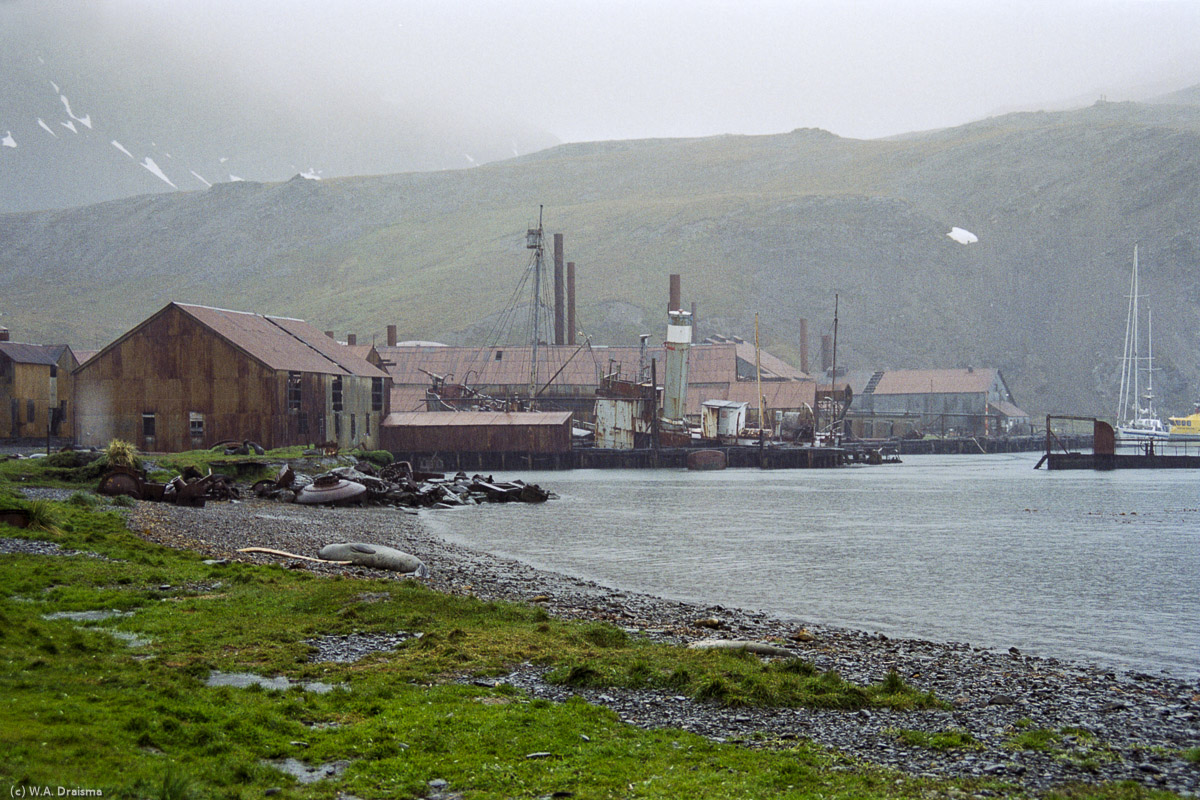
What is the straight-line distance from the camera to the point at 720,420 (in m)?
91.9

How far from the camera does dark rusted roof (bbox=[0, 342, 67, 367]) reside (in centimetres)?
6562

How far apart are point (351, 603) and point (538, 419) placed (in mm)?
61043

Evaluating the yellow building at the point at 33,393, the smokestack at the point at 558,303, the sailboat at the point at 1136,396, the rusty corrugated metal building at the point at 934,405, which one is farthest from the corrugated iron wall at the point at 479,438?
the sailboat at the point at 1136,396

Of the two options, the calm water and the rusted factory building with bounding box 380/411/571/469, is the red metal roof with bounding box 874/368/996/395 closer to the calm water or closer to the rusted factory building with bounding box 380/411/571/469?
the calm water

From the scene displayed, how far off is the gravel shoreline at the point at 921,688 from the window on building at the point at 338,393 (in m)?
40.5

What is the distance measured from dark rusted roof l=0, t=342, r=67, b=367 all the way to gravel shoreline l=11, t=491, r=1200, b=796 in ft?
160

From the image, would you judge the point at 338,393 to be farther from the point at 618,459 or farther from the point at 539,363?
the point at 539,363

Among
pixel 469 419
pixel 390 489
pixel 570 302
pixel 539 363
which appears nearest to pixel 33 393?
pixel 469 419

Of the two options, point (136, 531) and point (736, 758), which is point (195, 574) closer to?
point (136, 531)

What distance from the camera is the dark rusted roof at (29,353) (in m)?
65.6

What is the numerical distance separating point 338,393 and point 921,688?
55.4m

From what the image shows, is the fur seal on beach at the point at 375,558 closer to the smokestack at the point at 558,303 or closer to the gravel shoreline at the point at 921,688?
the gravel shoreline at the point at 921,688

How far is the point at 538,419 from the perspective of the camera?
77.4 m

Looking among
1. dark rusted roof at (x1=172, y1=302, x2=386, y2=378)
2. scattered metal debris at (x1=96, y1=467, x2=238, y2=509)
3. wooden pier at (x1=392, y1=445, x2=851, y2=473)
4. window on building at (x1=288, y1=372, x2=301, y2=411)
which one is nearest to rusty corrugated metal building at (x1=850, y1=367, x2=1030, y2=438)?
wooden pier at (x1=392, y1=445, x2=851, y2=473)
